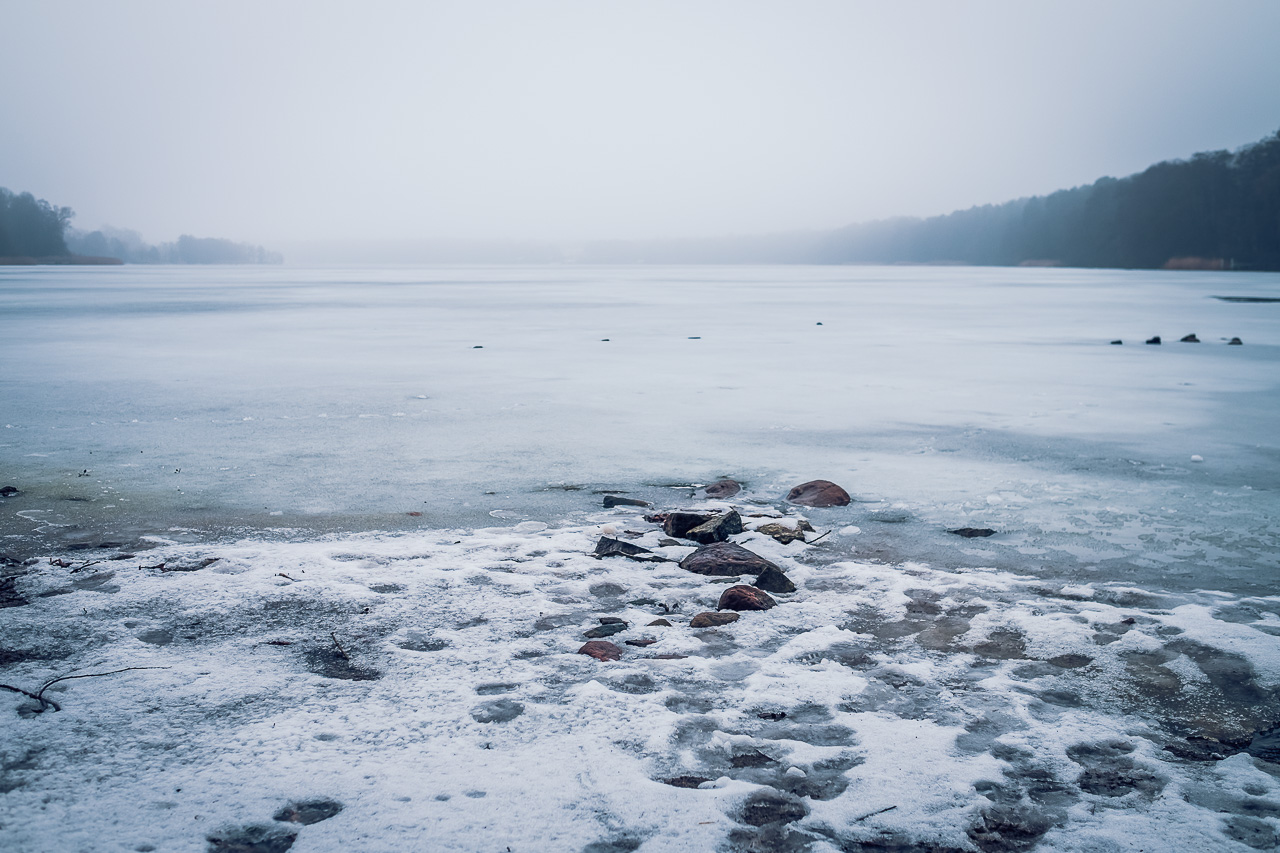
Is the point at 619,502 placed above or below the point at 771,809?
above

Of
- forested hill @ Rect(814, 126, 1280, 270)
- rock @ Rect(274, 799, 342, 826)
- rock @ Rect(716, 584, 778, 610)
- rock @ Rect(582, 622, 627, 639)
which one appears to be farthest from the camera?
forested hill @ Rect(814, 126, 1280, 270)

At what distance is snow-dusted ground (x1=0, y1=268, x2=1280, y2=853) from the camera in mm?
2256

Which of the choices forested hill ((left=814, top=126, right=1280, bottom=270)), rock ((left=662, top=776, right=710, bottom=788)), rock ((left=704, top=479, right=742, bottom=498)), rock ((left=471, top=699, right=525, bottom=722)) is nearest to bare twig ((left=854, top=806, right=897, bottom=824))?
rock ((left=662, top=776, right=710, bottom=788))

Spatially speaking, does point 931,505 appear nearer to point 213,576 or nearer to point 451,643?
point 451,643

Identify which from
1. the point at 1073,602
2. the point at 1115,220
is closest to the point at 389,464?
the point at 1073,602

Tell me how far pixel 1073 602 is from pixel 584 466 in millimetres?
3515

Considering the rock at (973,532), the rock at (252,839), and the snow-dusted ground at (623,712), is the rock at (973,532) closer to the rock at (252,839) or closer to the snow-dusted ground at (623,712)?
the snow-dusted ground at (623,712)

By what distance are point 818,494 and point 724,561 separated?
152cm

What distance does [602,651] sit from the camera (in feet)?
10.5

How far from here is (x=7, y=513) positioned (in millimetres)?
4934

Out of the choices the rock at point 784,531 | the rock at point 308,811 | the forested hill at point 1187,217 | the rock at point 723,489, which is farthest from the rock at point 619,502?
the forested hill at point 1187,217

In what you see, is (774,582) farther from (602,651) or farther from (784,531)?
(602,651)

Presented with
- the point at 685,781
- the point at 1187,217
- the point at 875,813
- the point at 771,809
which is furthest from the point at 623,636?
the point at 1187,217

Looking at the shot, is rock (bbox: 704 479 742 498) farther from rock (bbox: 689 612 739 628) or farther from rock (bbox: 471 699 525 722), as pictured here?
rock (bbox: 471 699 525 722)
